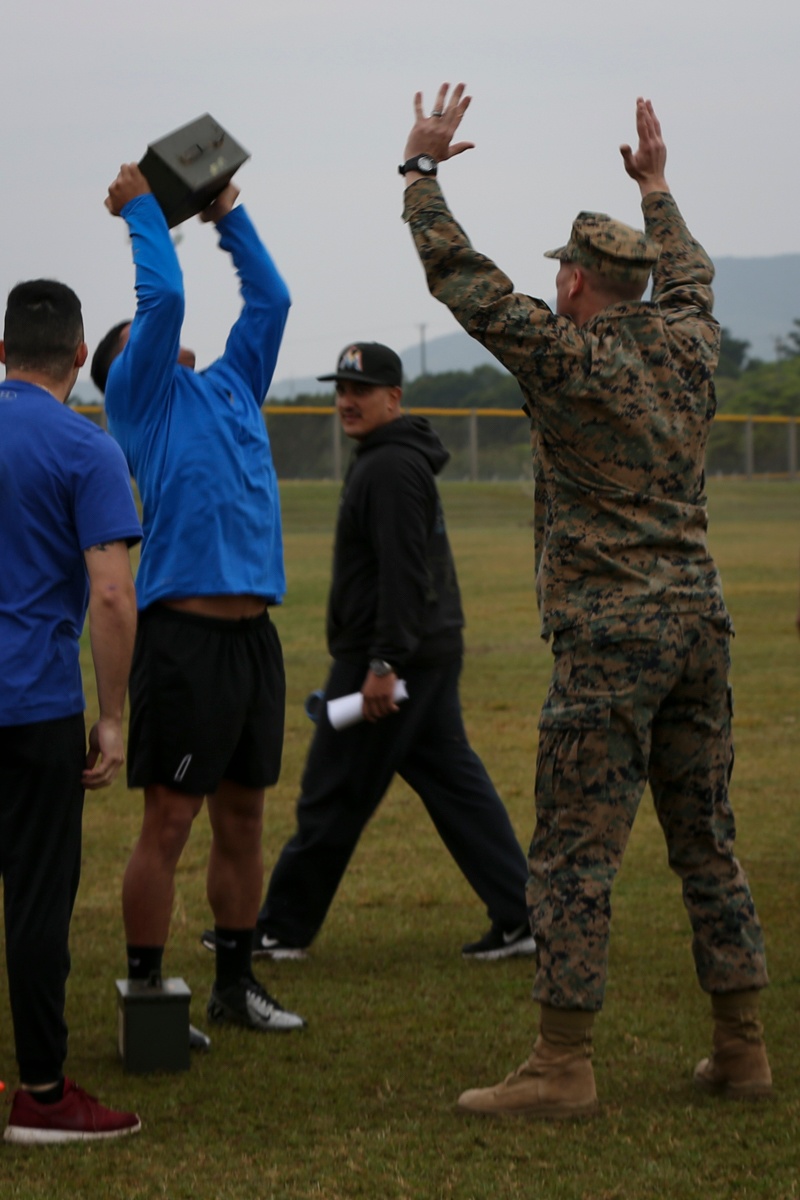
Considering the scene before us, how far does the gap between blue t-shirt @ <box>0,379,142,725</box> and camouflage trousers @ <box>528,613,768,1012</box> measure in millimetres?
1195

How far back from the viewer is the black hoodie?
539cm

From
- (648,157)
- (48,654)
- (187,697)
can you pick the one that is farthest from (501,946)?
(648,157)

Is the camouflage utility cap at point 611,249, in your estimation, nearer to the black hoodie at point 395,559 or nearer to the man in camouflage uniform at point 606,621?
the man in camouflage uniform at point 606,621

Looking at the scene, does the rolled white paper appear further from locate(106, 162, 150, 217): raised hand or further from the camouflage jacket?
locate(106, 162, 150, 217): raised hand

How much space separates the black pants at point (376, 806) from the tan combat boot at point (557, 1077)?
5.67 ft

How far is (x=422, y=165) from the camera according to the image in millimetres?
3988

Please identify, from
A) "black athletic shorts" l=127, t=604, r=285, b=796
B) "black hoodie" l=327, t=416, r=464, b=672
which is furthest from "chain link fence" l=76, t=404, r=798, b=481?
"black athletic shorts" l=127, t=604, r=285, b=796

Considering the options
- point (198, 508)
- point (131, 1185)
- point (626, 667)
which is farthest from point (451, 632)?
point (131, 1185)

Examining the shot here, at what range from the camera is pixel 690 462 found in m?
4.05

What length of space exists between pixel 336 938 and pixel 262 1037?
117cm

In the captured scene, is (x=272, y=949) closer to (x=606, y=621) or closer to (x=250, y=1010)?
(x=250, y=1010)

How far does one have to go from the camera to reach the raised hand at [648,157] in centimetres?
451

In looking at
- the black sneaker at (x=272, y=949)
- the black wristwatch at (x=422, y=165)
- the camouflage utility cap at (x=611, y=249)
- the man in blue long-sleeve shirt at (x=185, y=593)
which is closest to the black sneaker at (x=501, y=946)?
the black sneaker at (x=272, y=949)

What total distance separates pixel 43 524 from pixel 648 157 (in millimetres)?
2087
